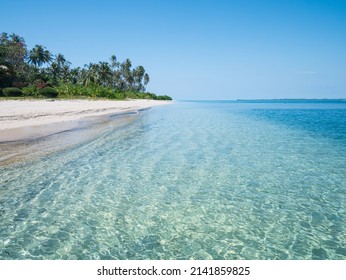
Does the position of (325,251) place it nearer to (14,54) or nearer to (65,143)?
(65,143)

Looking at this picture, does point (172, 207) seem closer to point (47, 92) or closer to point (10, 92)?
point (10, 92)

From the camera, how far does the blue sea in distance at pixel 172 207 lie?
4465mm

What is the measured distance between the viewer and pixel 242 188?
7.39 m

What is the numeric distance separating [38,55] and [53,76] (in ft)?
22.8

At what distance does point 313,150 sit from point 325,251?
33.4ft

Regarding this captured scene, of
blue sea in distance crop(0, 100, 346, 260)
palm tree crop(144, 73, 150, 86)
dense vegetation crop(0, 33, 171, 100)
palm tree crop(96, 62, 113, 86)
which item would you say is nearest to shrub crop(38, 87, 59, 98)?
dense vegetation crop(0, 33, 171, 100)

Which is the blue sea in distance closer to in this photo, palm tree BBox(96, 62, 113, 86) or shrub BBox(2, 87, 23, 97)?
shrub BBox(2, 87, 23, 97)

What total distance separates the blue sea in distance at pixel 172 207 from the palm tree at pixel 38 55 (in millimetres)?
78734

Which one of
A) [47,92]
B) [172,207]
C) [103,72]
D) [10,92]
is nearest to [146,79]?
[103,72]

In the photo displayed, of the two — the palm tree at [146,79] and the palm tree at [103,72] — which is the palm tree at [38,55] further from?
the palm tree at [146,79]

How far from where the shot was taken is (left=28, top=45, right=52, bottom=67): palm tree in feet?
252

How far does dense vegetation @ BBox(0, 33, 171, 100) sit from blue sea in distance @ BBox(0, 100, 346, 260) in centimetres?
3653

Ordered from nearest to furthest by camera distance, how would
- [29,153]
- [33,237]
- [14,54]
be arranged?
[33,237] < [29,153] < [14,54]

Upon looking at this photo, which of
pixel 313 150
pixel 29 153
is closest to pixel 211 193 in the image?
pixel 29 153
